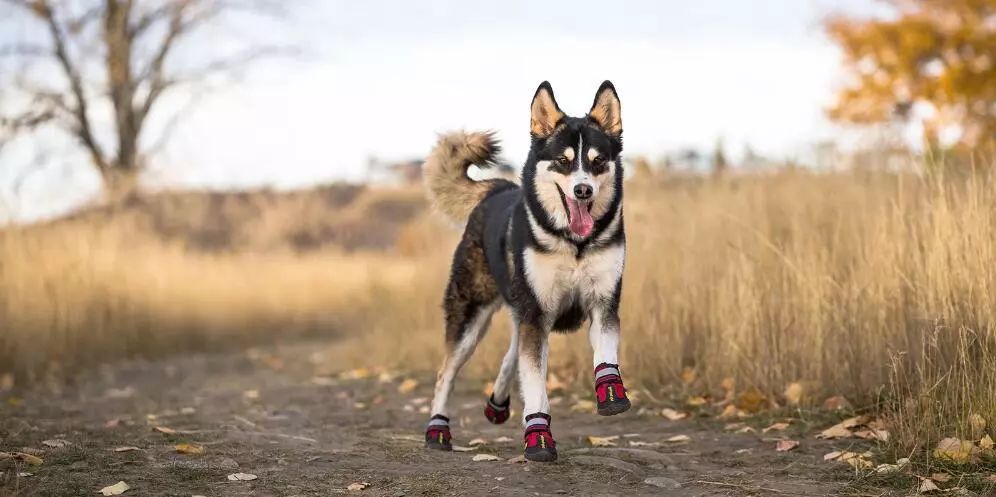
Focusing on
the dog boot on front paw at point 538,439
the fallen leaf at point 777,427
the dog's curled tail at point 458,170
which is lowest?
the fallen leaf at point 777,427

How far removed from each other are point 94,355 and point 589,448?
8078 millimetres

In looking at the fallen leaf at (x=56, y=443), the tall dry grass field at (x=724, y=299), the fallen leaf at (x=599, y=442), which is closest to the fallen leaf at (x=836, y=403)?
the tall dry grass field at (x=724, y=299)

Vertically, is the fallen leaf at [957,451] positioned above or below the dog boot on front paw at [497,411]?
below

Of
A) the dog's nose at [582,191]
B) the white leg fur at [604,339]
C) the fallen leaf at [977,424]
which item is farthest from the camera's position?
the fallen leaf at [977,424]

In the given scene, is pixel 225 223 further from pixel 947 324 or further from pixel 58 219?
pixel 947 324

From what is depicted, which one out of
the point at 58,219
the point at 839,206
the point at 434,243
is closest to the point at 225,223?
the point at 58,219

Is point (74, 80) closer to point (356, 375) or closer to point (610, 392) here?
point (356, 375)

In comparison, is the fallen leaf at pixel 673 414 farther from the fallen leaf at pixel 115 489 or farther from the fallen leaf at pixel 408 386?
the fallen leaf at pixel 115 489

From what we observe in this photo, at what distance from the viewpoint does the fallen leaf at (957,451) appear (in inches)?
208

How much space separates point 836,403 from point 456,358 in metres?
2.73

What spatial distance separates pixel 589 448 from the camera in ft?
19.5

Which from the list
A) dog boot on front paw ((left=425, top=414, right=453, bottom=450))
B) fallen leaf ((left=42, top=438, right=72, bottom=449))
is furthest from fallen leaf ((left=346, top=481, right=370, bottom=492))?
fallen leaf ((left=42, top=438, right=72, bottom=449))

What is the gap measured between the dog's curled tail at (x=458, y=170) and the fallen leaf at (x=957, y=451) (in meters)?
3.14

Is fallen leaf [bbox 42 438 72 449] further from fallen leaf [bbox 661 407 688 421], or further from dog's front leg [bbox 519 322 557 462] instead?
fallen leaf [bbox 661 407 688 421]
